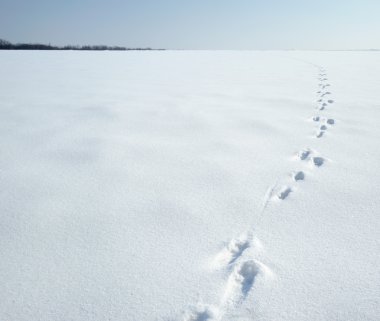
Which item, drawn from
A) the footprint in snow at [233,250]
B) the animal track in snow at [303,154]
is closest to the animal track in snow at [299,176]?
the animal track in snow at [303,154]

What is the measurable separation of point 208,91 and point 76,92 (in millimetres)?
1669

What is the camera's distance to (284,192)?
1.80 metres

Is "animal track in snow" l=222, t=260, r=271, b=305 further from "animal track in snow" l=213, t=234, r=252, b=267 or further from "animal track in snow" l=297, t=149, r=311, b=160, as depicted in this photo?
"animal track in snow" l=297, t=149, r=311, b=160

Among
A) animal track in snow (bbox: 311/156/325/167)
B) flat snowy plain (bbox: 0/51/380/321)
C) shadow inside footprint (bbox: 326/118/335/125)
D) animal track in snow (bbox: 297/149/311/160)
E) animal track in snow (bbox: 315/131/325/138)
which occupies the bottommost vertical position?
flat snowy plain (bbox: 0/51/380/321)

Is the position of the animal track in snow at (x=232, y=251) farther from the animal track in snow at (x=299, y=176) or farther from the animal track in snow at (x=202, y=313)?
the animal track in snow at (x=299, y=176)

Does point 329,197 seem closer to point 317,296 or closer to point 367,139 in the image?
point 317,296

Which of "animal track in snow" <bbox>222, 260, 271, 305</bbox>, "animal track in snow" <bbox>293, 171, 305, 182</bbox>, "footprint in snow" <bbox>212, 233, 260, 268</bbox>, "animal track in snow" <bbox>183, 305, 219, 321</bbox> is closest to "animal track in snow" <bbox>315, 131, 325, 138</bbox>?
"animal track in snow" <bbox>293, 171, 305, 182</bbox>

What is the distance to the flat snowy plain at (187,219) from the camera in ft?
3.51

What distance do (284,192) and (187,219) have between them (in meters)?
0.56

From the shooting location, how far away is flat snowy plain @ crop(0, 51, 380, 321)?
1069mm

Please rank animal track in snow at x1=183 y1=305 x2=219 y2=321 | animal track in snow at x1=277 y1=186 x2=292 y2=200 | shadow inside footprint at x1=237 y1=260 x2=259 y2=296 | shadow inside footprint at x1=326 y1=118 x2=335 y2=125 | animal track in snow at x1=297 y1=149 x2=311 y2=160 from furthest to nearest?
shadow inside footprint at x1=326 y1=118 x2=335 y2=125
animal track in snow at x1=297 y1=149 x2=311 y2=160
animal track in snow at x1=277 y1=186 x2=292 y2=200
shadow inside footprint at x1=237 y1=260 x2=259 y2=296
animal track in snow at x1=183 y1=305 x2=219 y2=321

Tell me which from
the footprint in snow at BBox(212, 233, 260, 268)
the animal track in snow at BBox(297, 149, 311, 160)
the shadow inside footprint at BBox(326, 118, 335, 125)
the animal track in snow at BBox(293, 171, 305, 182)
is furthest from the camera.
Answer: the shadow inside footprint at BBox(326, 118, 335, 125)

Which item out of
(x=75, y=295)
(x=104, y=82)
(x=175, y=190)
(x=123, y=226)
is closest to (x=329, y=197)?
(x=175, y=190)

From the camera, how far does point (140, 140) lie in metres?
2.51
